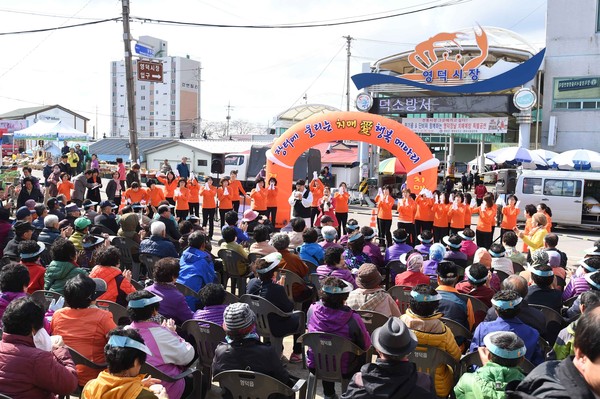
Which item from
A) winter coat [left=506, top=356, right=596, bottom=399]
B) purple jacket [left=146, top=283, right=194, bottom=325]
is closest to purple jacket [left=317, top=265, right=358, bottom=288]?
purple jacket [left=146, top=283, right=194, bottom=325]

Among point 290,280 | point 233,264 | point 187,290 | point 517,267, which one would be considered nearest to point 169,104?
point 233,264

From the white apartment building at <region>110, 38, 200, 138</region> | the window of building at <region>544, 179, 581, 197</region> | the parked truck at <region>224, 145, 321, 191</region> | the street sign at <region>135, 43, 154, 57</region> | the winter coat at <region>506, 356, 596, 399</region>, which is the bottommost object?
the winter coat at <region>506, 356, 596, 399</region>

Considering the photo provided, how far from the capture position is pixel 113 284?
5398 millimetres

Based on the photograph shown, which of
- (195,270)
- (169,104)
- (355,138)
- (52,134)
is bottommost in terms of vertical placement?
(195,270)

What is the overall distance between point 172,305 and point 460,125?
69.2ft

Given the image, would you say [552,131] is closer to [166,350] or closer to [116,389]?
[166,350]

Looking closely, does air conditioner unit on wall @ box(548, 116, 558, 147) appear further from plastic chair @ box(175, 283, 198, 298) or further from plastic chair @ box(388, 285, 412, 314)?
plastic chair @ box(175, 283, 198, 298)

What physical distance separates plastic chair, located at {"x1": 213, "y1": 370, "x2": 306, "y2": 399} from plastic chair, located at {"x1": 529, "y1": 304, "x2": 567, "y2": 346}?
2892 mm

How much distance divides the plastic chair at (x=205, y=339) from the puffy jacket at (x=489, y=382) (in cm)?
213

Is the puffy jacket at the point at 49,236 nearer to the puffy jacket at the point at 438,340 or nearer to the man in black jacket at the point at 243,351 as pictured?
the man in black jacket at the point at 243,351

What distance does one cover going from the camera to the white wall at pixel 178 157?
37250 mm

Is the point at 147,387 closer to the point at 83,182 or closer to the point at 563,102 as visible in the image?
the point at 83,182

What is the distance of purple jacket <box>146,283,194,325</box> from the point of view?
4953 millimetres

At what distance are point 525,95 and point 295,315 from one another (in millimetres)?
19238
